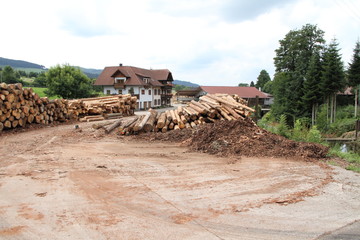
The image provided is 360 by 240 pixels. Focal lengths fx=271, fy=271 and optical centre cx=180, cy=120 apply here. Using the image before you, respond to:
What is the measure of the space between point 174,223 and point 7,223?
7.51 feet

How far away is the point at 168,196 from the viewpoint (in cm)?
488

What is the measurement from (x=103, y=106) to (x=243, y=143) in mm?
12658

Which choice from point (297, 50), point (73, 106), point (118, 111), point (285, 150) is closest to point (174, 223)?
point (285, 150)

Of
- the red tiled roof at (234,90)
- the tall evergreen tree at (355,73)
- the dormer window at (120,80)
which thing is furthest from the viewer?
the red tiled roof at (234,90)

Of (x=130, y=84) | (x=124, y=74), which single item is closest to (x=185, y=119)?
(x=130, y=84)

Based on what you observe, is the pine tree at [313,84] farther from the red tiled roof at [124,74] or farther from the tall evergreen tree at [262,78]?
the tall evergreen tree at [262,78]

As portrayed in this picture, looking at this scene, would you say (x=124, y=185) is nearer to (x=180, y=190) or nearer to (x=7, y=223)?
(x=180, y=190)

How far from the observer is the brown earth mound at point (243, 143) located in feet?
26.6

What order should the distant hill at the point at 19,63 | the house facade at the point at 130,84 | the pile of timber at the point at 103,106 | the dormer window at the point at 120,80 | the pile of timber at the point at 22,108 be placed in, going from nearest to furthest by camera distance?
the pile of timber at the point at 22,108, the pile of timber at the point at 103,106, the house facade at the point at 130,84, the dormer window at the point at 120,80, the distant hill at the point at 19,63

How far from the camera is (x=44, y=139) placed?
10227 millimetres

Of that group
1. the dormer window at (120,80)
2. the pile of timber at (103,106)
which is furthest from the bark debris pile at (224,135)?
the dormer window at (120,80)

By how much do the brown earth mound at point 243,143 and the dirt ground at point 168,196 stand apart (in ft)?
1.45

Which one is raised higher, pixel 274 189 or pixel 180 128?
pixel 180 128

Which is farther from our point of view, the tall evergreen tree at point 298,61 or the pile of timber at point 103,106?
the tall evergreen tree at point 298,61
